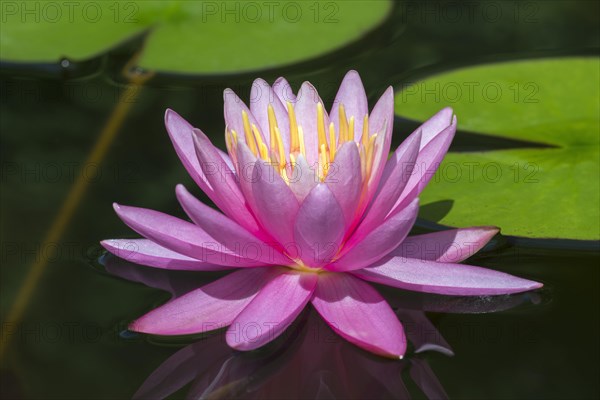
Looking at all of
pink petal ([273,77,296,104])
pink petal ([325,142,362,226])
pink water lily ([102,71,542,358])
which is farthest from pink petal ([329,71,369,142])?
pink petal ([325,142,362,226])

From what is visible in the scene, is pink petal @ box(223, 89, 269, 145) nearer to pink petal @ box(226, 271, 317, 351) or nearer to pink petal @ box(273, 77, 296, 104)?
pink petal @ box(273, 77, 296, 104)

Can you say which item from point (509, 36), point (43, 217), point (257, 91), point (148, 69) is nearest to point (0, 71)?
point (148, 69)

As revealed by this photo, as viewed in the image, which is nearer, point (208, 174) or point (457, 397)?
point (457, 397)

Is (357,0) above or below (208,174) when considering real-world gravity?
above

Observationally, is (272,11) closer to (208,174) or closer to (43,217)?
(43,217)

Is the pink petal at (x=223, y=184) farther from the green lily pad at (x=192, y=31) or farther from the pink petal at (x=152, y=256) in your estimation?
the green lily pad at (x=192, y=31)

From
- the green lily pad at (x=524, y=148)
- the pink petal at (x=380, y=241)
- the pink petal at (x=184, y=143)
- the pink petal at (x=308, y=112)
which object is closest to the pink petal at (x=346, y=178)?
the pink petal at (x=380, y=241)

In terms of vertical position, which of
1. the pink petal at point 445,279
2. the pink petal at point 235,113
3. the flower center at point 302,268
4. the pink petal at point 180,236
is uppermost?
the pink petal at point 235,113

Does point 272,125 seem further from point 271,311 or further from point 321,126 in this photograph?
point 271,311

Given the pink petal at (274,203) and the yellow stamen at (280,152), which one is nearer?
the pink petal at (274,203)
